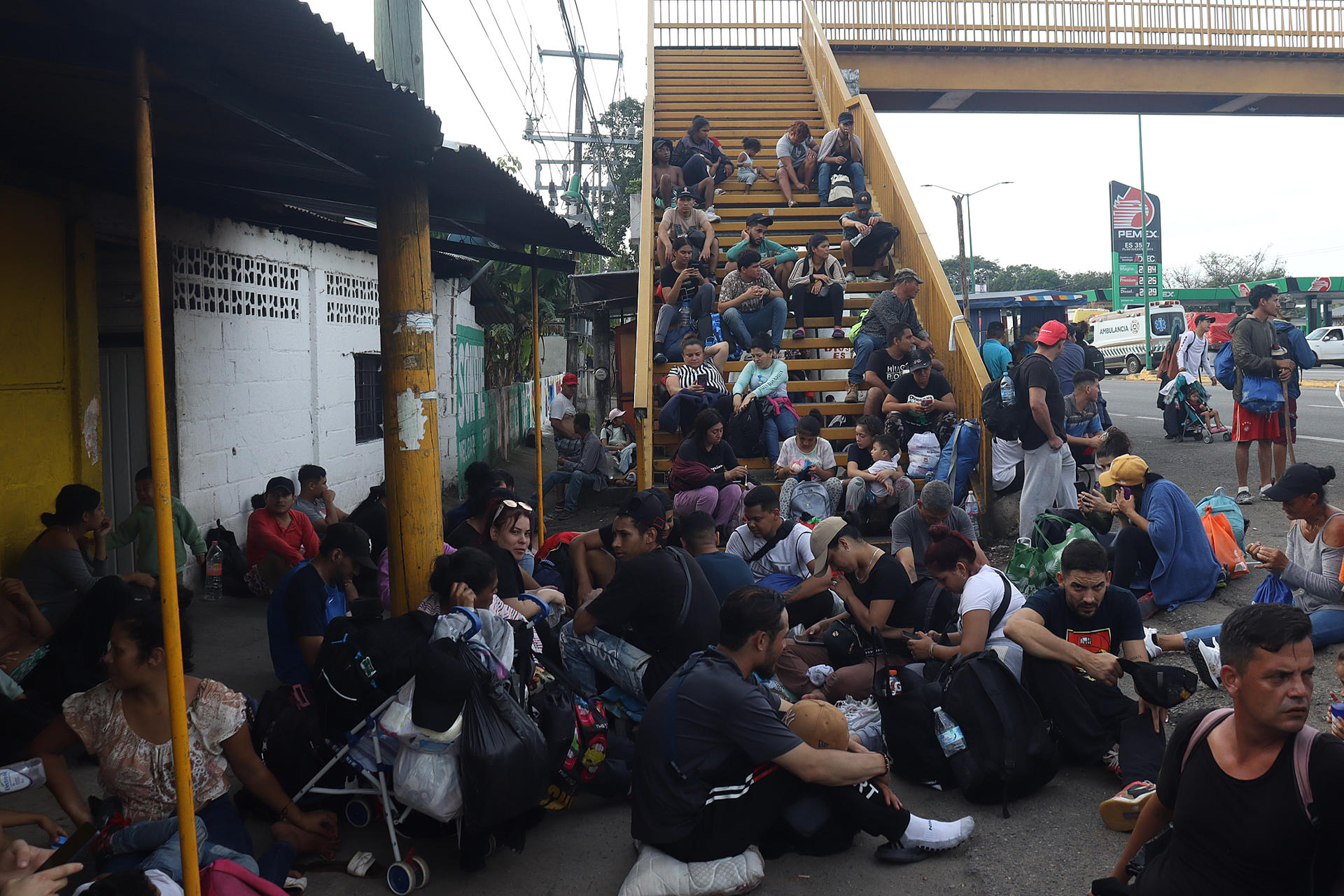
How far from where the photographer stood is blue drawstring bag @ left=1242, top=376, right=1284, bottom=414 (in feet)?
28.6

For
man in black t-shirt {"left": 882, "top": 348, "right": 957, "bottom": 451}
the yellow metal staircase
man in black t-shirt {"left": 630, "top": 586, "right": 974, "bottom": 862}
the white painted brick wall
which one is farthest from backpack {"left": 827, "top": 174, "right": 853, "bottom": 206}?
man in black t-shirt {"left": 630, "top": 586, "right": 974, "bottom": 862}

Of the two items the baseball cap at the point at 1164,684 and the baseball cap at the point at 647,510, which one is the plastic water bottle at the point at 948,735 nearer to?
the baseball cap at the point at 1164,684

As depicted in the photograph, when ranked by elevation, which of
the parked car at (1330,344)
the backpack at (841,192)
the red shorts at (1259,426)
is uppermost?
the backpack at (841,192)

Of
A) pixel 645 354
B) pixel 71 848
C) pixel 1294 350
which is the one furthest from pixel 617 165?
pixel 71 848

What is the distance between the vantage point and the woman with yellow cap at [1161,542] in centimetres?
670

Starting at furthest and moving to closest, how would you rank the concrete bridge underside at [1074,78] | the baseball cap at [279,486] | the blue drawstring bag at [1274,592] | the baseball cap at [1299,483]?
the concrete bridge underside at [1074,78] → the baseball cap at [279,486] → the blue drawstring bag at [1274,592] → the baseball cap at [1299,483]

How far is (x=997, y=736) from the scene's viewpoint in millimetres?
4469

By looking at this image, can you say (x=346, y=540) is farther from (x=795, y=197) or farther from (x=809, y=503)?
(x=795, y=197)

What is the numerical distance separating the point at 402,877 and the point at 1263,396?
27.0 ft

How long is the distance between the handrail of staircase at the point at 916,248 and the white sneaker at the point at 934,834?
203 inches

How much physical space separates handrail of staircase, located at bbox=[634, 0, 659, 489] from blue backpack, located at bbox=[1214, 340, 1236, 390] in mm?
5429

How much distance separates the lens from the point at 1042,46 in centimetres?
1841

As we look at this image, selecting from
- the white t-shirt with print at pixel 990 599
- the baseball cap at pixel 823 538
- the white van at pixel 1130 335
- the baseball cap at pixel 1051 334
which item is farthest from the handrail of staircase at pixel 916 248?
the white van at pixel 1130 335

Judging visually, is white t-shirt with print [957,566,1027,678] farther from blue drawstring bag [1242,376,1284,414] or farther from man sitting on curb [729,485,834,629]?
blue drawstring bag [1242,376,1284,414]
